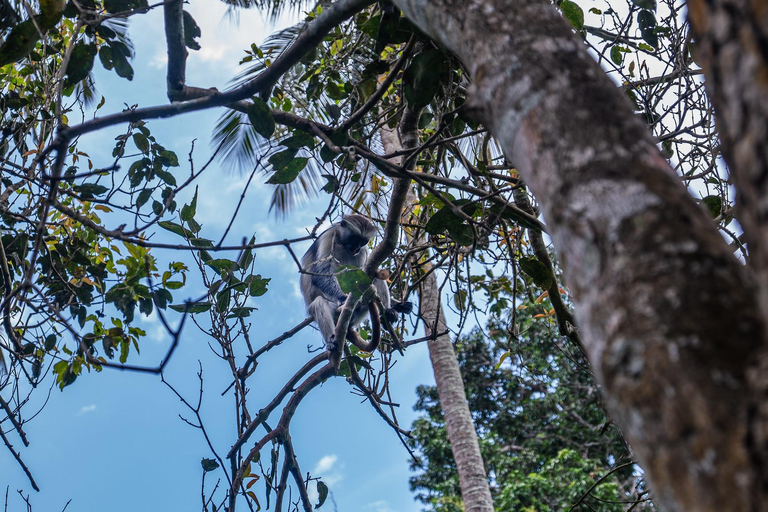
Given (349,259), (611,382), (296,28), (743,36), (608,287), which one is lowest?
(611,382)

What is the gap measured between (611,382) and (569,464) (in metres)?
11.2

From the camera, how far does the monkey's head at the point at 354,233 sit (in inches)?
245

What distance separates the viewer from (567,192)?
2.81 feet

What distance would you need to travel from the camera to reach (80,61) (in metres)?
2.68

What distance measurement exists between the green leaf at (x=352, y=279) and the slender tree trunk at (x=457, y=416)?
1.91 m

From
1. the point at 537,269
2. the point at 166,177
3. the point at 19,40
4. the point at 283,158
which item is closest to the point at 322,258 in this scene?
the point at 166,177

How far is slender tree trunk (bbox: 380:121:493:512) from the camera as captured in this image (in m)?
5.24

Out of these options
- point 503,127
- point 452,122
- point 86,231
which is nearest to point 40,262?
point 86,231

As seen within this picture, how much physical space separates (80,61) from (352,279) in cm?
156

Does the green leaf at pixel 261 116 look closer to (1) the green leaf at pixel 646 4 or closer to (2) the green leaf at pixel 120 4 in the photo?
(2) the green leaf at pixel 120 4

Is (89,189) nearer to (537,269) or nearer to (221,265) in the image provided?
(221,265)

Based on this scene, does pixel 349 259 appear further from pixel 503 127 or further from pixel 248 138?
pixel 503 127

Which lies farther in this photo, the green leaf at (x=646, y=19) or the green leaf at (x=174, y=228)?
the green leaf at (x=646, y=19)

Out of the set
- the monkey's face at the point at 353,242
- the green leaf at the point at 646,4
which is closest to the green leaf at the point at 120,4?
the green leaf at the point at 646,4
